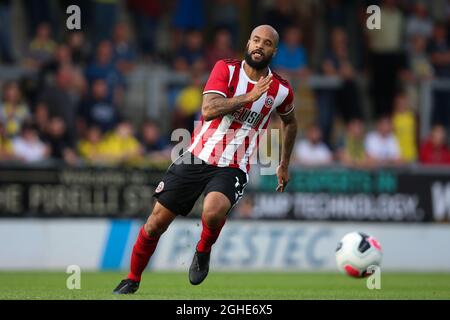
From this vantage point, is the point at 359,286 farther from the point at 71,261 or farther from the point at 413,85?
the point at 413,85

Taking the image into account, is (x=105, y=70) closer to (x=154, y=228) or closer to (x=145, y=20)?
(x=145, y=20)

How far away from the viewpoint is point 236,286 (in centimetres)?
1358

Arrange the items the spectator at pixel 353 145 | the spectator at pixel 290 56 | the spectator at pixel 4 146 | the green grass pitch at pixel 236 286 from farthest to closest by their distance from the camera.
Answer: the spectator at pixel 290 56 < the spectator at pixel 353 145 < the spectator at pixel 4 146 < the green grass pitch at pixel 236 286

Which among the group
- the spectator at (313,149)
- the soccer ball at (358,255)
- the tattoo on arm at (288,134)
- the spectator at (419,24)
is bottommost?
the soccer ball at (358,255)

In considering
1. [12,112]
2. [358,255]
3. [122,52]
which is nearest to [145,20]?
[122,52]

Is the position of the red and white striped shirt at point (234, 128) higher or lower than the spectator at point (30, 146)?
higher

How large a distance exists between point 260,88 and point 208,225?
145cm

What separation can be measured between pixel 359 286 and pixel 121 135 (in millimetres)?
6164

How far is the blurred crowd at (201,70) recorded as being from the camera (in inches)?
735

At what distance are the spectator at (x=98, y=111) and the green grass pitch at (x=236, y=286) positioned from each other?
3.11m

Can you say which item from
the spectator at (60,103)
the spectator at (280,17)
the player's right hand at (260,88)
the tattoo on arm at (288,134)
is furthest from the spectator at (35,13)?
the player's right hand at (260,88)

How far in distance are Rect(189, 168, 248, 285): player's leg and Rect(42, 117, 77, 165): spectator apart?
7.13 m

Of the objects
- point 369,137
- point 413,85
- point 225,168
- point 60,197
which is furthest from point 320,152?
point 225,168

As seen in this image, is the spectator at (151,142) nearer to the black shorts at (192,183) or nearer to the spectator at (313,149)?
the spectator at (313,149)
